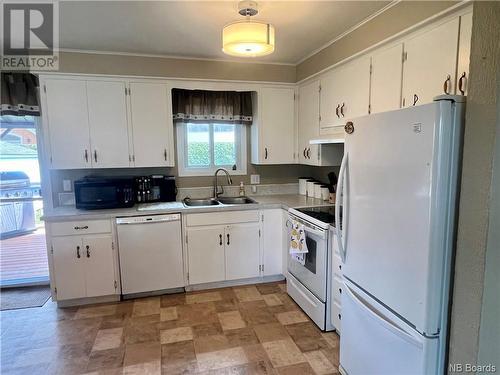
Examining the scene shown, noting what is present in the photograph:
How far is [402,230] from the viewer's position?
1.47m

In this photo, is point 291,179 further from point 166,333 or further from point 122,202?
point 166,333

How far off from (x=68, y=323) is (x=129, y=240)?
854 mm

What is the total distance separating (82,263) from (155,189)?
1024 mm

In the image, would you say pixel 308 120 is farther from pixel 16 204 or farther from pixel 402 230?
pixel 16 204

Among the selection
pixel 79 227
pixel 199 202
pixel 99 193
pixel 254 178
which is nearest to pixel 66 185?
pixel 99 193

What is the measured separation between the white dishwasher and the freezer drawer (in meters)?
1.80

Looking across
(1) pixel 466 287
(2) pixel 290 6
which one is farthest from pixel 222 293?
(2) pixel 290 6

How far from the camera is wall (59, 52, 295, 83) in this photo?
3.10m

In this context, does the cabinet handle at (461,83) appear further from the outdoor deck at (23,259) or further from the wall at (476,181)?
the outdoor deck at (23,259)

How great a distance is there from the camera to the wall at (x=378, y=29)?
6.23 ft

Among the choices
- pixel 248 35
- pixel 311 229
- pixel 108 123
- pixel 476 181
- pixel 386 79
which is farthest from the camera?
pixel 108 123

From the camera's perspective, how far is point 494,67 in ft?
3.59

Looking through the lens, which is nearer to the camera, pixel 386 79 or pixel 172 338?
pixel 386 79

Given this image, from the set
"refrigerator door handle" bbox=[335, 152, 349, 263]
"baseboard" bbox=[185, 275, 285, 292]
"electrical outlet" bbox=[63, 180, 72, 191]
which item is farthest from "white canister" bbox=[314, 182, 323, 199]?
"electrical outlet" bbox=[63, 180, 72, 191]
